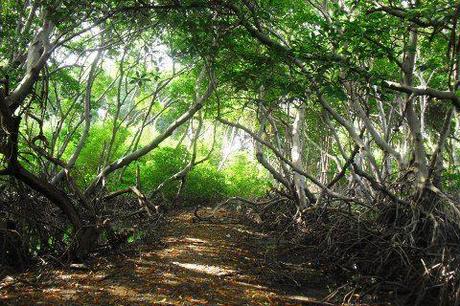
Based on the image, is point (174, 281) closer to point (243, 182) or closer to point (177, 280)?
point (177, 280)

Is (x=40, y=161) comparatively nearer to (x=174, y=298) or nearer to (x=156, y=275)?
(x=156, y=275)

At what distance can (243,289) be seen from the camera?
4.18 metres

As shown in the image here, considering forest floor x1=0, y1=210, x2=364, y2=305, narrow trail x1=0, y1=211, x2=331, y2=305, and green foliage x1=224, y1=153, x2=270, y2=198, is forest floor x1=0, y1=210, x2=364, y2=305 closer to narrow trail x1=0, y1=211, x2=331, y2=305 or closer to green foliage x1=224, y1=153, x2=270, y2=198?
narrow trail x1=0, y1=211, x2=331, y2=305

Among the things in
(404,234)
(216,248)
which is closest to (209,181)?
(216,248)

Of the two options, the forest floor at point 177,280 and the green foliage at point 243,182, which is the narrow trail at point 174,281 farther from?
the green foliage at point 243,182

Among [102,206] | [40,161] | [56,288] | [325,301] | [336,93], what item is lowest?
[325,301]

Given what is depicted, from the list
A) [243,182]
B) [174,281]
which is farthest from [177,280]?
[243,182]

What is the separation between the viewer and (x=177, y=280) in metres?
4.27

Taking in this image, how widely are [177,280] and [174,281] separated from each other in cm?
6

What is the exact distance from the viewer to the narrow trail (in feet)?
11.9

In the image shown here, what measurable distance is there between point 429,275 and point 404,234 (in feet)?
2.42

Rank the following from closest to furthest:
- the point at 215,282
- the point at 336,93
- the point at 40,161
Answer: the point at 336,93 → the point at 215,282 → the point at 40,161

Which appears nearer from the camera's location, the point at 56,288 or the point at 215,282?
the point at 56,288

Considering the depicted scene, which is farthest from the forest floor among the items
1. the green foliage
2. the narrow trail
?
the green foliage
